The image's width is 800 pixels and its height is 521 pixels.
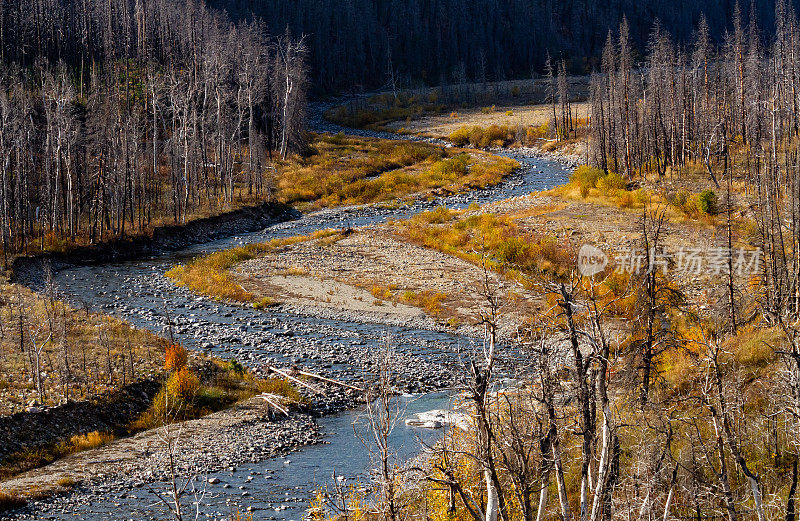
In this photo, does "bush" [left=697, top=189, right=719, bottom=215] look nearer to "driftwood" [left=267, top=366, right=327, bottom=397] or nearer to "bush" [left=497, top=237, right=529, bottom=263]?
"bush" [left=497, top=237, right=529, bottom=263]

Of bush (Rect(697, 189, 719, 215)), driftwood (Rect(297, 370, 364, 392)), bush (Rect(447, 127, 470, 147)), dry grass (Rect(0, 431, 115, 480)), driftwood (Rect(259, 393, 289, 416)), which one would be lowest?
driftwood (Rect(297, 370, 364, 392))

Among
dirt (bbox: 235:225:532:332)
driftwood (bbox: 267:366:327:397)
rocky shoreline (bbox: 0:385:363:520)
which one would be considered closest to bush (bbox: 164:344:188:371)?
rocky shoreline (bbox: 0:385:363:520)

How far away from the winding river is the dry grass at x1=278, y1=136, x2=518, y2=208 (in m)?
7.90

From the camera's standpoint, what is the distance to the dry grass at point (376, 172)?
66375 millimetres

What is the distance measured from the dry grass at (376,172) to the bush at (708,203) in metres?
23.5

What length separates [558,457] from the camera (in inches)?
420

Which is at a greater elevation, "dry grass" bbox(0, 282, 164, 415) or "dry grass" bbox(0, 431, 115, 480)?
"dry grass" bbox(0, 282, 164, 415)

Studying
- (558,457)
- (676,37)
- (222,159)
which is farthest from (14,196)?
(676,37)

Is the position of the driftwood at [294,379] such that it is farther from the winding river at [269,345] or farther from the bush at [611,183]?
the bush at [611,183]

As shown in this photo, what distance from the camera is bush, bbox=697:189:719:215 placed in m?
48.2

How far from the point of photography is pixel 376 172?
75.6 metres

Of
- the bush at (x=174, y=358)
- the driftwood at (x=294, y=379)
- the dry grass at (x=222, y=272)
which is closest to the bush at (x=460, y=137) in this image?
the dry grass at (x=222, y=272)

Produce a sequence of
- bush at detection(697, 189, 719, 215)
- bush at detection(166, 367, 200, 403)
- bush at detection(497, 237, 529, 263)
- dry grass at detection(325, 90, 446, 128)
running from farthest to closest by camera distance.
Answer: dry grass at detection(325, 90, 446, 128)
bush at detection(697, 189, 719, 215)
bush at detection(497, 237, 529, 263)
bush at detection(166, 367, 200, 403)

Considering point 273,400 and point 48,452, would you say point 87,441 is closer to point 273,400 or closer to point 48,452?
point 48,452
